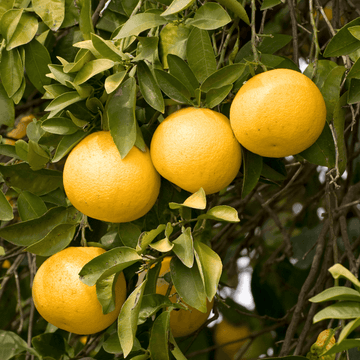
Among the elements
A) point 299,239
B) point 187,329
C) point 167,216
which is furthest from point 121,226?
point 299,239

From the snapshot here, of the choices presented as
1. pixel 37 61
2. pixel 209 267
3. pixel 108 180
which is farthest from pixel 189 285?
pixel 37 61

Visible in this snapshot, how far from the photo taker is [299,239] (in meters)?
2.17

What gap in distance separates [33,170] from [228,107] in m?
0.54

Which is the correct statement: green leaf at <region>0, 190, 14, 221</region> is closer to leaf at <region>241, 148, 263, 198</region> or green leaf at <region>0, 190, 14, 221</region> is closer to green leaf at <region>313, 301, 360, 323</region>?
leaf at <region>241, 148, 263, 198</region>

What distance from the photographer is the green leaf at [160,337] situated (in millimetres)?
986

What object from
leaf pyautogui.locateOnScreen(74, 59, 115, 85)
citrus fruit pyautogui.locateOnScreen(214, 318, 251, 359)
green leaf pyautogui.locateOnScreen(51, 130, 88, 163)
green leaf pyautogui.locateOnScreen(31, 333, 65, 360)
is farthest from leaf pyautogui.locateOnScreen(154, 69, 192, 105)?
citrus fruit pyautogui.locateOnScreen(214, 318, 251, 359)

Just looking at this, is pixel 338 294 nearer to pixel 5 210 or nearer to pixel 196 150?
pixel 196 150

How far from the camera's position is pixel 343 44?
1009 mm

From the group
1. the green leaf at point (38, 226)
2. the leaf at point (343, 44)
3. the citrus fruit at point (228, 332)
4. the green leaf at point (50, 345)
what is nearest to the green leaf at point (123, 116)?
the green leaf at point (38, 226)

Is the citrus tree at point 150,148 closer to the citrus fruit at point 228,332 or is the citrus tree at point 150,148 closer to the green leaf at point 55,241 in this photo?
the green leaf at point 55,241

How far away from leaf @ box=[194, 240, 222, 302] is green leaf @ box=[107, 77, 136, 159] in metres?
0.27

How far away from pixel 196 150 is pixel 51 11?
637 mm

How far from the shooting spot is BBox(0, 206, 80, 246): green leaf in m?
1.17

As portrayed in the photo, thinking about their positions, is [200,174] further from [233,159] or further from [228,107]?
[228,107]
